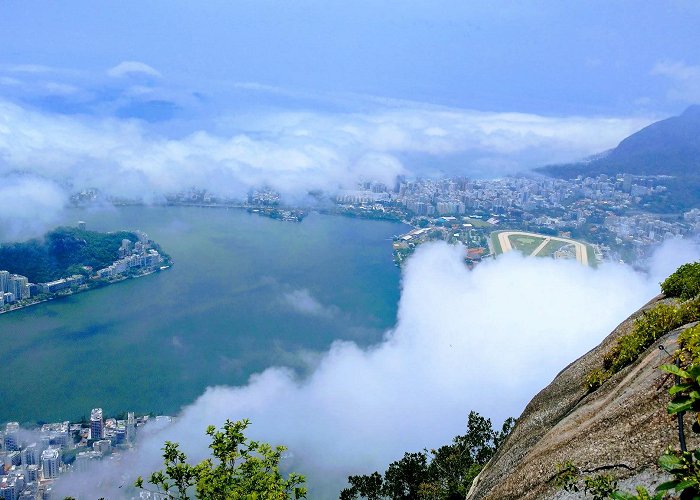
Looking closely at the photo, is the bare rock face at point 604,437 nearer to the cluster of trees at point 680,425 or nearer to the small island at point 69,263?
the cluster of trees at point 680,425

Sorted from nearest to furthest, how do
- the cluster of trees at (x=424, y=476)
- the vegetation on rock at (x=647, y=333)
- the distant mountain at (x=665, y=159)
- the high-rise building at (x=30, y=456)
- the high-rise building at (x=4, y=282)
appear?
the vegetation on rock at (x=647, y=333) < the cluster of trees at (x=424, y=476) < the high-rise building at (x=30, y=456) < the high-rise building at (x=4, y=282) < the distant mountain at (x=665, y=159)

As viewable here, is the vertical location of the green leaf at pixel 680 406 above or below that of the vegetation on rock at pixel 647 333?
above

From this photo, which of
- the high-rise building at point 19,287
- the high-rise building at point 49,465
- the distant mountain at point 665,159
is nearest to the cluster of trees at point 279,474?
the high-rise building at point 49,465

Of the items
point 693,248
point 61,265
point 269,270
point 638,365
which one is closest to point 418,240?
point 269,270

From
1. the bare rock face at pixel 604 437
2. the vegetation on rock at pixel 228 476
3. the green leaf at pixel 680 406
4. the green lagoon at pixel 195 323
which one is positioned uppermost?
the green leaf at pixel 680 406

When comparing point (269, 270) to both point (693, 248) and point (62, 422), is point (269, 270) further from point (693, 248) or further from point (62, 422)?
point (693, 248)

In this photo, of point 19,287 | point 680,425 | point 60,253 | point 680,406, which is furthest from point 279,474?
A: point 60,253

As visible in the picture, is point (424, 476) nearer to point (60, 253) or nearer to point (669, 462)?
point (669, 462)

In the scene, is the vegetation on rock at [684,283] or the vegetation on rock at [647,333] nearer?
the vegetation on rock at [647,333]

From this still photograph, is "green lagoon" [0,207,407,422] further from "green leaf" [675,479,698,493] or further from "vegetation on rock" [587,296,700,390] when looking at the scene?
"green leaf" [675,479,698,493]
